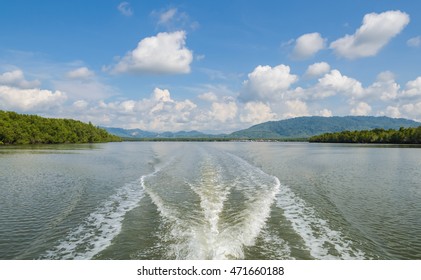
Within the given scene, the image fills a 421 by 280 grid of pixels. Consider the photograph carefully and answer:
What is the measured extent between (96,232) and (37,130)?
139405mm

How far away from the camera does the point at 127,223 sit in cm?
1478

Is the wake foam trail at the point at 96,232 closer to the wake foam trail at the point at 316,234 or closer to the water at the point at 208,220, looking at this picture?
the water at the point at 208,220

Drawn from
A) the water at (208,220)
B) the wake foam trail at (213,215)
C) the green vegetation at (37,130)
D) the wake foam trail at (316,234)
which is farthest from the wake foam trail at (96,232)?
the green vegetation at (37,130)

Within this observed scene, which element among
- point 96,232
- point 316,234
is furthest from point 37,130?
point 316,234

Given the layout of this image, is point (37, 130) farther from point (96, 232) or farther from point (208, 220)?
point (208, 220)

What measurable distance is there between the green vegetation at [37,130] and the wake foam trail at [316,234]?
125m

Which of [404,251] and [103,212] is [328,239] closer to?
[404,251]

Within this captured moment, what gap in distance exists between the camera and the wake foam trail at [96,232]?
11344 mm

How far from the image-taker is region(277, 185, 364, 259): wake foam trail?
11438mm

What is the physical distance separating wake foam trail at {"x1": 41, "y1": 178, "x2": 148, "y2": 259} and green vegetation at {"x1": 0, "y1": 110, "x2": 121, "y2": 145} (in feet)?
385

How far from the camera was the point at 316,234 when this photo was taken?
44.2ft

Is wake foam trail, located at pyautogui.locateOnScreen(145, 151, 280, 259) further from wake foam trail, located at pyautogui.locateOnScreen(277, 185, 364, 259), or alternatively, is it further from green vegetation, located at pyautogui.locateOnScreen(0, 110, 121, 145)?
green vegetation, located at pyautogui.locateOnScreen(0, 110, 121, 145)

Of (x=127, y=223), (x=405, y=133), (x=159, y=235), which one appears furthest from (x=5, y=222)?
(x=405, y=133)
